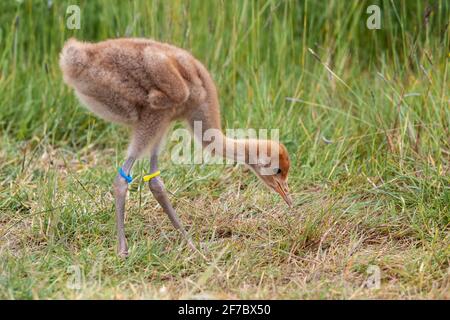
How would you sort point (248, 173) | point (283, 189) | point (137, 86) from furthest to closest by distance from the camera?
point (248, 173)
point (283, 189)
point (137, 86)

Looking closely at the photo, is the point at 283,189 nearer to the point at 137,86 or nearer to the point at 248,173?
the point at 248,173

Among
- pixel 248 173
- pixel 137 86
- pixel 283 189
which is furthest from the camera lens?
pixel 248 173

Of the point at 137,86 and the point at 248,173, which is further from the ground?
the point at 137,86

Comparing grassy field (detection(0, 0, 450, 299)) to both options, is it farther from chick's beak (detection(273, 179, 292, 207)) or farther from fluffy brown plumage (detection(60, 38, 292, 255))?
fluffy brown plumage (detection(60, 38, 292, 255))

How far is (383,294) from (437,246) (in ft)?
1.79

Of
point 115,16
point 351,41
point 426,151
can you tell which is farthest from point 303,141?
point 115,16

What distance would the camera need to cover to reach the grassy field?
157 inches

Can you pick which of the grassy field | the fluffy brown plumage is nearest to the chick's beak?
the grassy field

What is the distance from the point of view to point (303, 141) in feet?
17.8

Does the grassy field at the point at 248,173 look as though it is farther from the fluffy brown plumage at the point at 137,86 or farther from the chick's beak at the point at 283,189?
the fluffy brown plumage at the point at 137,86

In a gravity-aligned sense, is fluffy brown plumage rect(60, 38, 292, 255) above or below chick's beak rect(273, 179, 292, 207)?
above

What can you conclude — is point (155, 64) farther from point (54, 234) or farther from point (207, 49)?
point (207, 49)

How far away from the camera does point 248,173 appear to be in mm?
5227

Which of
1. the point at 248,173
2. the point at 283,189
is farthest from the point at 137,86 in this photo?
the point at 248,173
